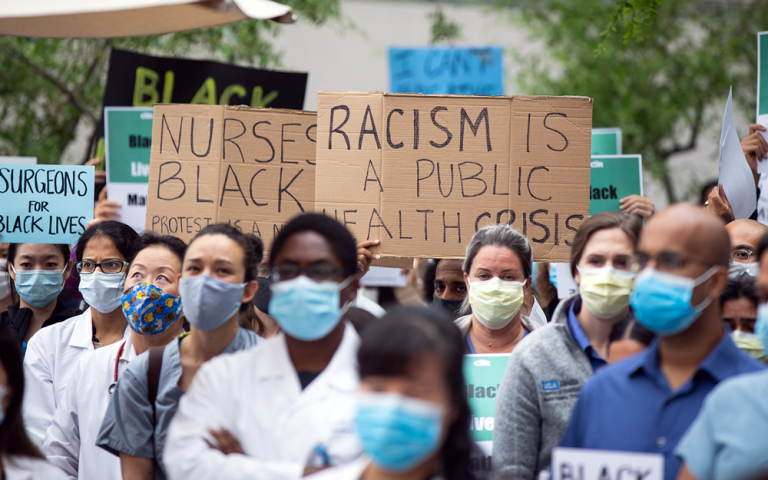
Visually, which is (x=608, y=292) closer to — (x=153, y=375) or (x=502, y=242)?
(x=502, y=242)

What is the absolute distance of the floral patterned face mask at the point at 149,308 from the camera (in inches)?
151

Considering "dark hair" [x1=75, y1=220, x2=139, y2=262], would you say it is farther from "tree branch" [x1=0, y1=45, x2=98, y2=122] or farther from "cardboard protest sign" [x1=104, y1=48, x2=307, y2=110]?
"tree branch" [x1=0, y1=45, x2=98, y2=122]

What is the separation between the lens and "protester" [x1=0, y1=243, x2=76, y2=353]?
489 centimetres

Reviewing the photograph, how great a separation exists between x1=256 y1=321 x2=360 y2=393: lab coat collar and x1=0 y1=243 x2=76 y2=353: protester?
2.68 meters

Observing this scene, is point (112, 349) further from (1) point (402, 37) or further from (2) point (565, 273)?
(1) point (402, 37)

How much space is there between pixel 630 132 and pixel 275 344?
30.7 feet

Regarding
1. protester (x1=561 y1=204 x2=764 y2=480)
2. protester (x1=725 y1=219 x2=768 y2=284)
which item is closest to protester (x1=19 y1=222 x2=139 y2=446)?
protester (x1=561 y1=204 x2=764 y2=480)

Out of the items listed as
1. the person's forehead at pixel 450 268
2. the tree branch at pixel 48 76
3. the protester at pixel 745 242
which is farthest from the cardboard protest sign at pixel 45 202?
the protester at pixel 745 242

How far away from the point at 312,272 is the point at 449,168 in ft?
6.59

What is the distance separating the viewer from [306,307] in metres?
2.77

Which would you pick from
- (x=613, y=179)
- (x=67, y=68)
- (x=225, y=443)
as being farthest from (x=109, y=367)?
(x=67, y=68)

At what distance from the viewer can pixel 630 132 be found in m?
11.1

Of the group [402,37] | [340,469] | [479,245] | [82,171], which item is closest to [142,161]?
[82,171]

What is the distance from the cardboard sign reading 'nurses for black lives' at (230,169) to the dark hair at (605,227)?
6.49 feet
